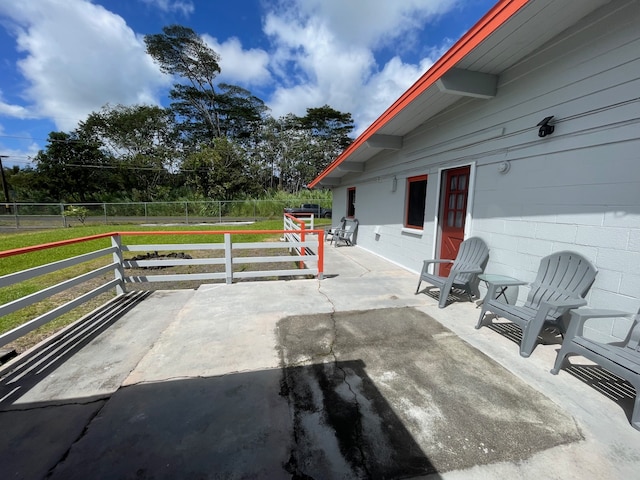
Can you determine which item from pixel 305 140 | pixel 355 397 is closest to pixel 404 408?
pixel 355 397

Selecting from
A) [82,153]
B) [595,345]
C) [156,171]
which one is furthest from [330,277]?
[82,153]

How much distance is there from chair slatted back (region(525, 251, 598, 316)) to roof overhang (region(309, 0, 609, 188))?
2257 mm

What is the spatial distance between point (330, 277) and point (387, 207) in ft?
8.89

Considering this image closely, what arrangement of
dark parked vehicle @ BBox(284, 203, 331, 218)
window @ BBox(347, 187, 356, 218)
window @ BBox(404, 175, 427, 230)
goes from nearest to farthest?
window @ BBox(404, 175, 427, 230), window @ BBox(347, 187, 356, 218), dark parked vehicle @ BBox(284, 203, 331, 218)

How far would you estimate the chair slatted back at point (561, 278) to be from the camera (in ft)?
8.61

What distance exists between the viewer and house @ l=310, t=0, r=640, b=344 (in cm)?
238

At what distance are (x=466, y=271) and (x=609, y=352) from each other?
1715 mm

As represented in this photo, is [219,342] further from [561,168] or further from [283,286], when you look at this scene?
[561,168]

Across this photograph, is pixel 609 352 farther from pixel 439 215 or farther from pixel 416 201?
pixel 416 201

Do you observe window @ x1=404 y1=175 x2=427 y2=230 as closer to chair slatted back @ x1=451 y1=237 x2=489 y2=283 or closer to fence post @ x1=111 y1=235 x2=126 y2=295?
chair slatted back @ x1=451 y1=237 x2=489 y2=283

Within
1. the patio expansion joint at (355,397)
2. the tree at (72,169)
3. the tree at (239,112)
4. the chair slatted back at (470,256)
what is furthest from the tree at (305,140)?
the patio expansion joint at (355,397)

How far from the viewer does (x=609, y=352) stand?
1.94 m

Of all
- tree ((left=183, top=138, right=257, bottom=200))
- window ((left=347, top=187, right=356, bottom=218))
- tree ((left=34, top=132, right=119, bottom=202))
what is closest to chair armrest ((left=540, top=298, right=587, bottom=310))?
window ((left=347, top=187, right=356, bottom=218))

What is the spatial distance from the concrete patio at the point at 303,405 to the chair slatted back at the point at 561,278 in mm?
498
